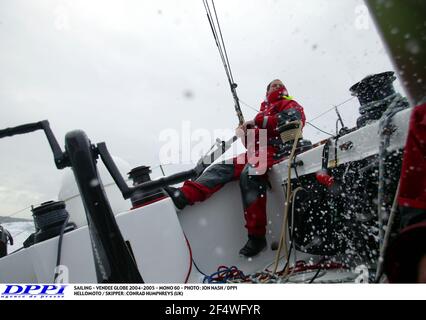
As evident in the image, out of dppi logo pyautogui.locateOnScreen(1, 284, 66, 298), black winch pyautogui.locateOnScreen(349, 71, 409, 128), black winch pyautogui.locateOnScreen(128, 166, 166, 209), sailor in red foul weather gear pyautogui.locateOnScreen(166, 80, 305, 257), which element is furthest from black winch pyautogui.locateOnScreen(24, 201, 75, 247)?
black winch pyautogui.locateOnScreen(349, 71, 409, 128)

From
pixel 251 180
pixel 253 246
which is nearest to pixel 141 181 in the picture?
pixel 251 180

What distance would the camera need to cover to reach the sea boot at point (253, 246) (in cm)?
235

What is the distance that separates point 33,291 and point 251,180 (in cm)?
182

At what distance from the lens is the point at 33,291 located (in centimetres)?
79

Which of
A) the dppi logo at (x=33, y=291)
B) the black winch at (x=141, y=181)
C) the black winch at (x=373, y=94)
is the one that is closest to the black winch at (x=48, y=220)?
the black winch at (x=141, y=181)

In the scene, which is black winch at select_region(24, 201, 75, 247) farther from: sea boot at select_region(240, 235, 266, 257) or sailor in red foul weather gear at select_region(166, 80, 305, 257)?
sea boot at select_region(240, 235, 266, 257)

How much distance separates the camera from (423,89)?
24.3 inches

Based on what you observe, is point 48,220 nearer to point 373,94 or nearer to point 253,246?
point 253,246

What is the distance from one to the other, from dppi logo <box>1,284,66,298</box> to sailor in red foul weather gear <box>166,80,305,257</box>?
155cm

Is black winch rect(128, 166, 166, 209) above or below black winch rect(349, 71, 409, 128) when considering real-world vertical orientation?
below

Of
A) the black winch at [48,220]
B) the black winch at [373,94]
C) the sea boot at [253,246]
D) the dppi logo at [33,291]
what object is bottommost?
the sea boot at [253,246]

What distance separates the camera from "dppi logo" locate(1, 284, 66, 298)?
2.52ft

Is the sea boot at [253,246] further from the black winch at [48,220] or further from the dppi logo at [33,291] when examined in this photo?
the dppi logo at [33,291]

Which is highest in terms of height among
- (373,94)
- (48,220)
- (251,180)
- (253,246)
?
(373,94)
